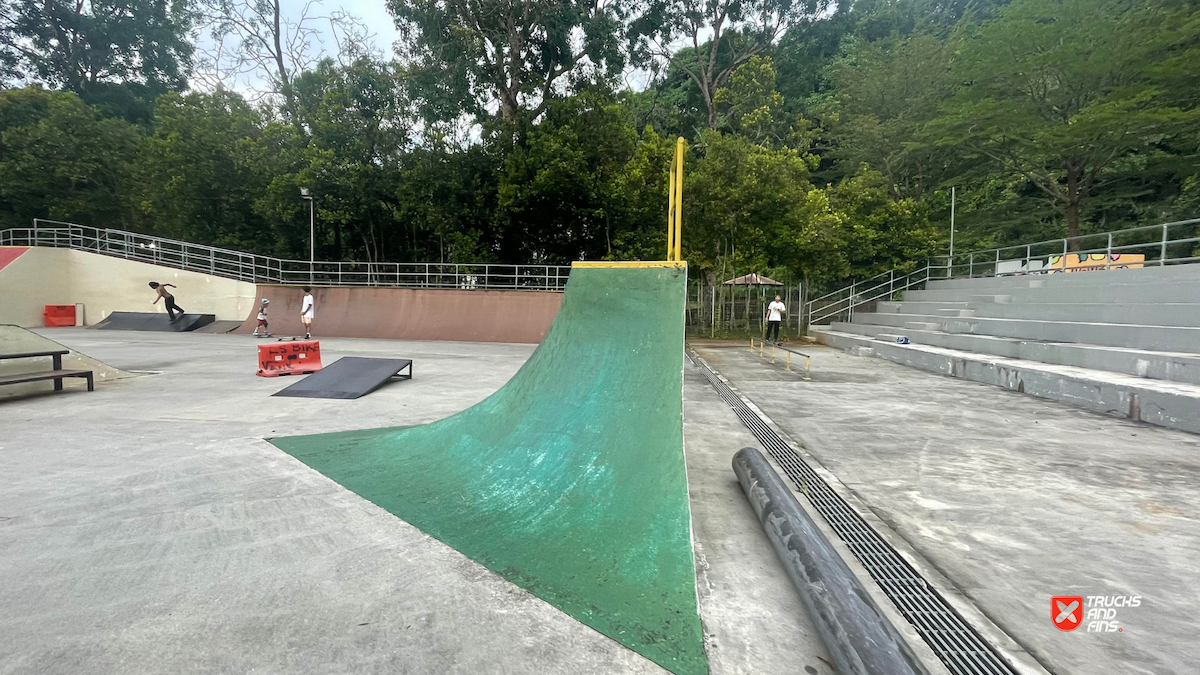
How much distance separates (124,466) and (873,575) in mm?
5293

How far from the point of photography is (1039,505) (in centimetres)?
354

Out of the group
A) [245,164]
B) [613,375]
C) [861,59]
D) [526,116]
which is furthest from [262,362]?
[861,59]

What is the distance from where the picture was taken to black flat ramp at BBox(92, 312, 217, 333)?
18.7 metres

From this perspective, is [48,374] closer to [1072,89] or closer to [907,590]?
[907,590]

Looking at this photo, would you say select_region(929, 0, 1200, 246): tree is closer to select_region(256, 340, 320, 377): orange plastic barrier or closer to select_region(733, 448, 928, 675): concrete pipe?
select_region(733, 448, 928, 675): concrete pipe

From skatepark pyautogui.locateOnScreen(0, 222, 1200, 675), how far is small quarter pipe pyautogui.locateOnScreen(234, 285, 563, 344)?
35.2ft

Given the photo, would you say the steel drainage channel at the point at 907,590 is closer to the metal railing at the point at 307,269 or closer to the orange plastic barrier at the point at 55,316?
the metal railing at the point at 307,269

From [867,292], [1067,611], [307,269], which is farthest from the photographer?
[307,269]

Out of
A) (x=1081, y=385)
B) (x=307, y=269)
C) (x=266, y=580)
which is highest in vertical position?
(x=307, y=269)

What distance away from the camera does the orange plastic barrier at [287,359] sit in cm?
884

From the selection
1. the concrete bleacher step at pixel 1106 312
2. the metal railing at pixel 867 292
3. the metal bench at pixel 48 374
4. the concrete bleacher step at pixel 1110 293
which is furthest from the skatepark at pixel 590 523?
the metal railing at pixel 867 292

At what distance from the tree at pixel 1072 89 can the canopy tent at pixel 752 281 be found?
7576mm

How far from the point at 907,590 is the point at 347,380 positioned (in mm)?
7338

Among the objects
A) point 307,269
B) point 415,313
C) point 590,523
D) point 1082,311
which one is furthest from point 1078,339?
point 307,269
